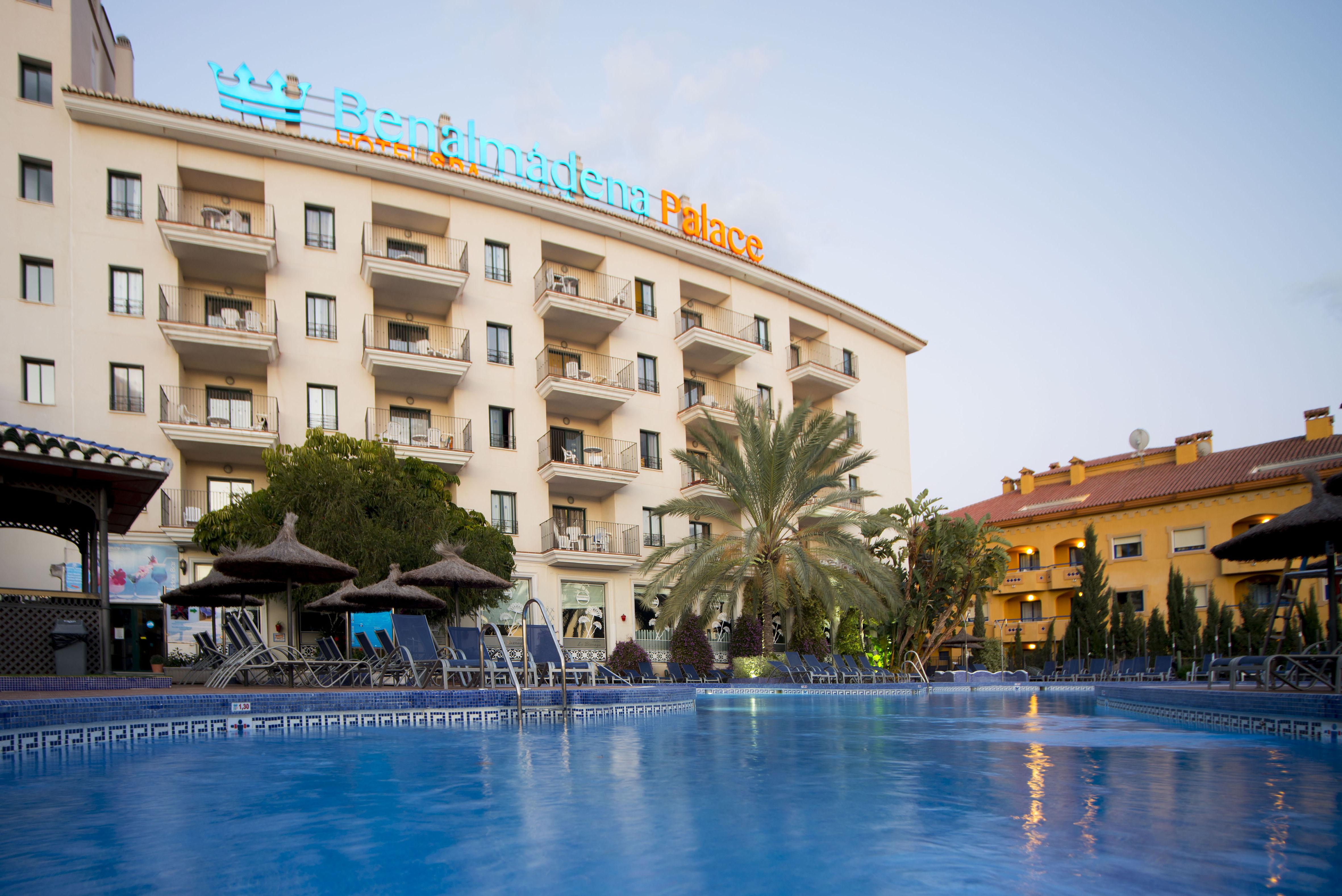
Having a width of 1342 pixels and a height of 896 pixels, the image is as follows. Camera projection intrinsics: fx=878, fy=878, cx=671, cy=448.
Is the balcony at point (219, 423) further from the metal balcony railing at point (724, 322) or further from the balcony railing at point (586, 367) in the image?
the metal balcony railing at point (724, 322)

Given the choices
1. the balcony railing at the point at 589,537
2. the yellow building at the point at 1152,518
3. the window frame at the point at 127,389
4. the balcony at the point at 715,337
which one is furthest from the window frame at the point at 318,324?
the yellow building at the point at 1152,518

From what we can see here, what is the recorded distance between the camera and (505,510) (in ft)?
84.8

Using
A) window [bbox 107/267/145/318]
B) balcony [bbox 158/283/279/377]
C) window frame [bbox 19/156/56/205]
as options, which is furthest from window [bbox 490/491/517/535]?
window frame [bbox 19/156/56/205]

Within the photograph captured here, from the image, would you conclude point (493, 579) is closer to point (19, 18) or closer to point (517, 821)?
point (517, 821)

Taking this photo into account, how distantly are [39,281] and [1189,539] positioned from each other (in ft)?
130

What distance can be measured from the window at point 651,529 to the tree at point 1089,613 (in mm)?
13819

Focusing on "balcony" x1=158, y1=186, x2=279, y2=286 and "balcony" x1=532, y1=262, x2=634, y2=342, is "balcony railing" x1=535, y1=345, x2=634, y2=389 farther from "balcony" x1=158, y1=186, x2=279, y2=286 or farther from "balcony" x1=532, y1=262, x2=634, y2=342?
"balcony" x1=158, y1=186, x2=279, y2=286

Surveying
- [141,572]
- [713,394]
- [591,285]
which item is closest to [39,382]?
[141,572]

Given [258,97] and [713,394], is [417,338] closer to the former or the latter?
[258,97]

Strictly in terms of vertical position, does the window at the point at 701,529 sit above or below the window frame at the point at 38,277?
below

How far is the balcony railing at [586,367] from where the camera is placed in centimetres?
2739

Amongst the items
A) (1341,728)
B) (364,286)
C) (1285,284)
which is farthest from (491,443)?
(1285,284)

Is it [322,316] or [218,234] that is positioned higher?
[218,234]

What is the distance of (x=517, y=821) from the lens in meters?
4.79
